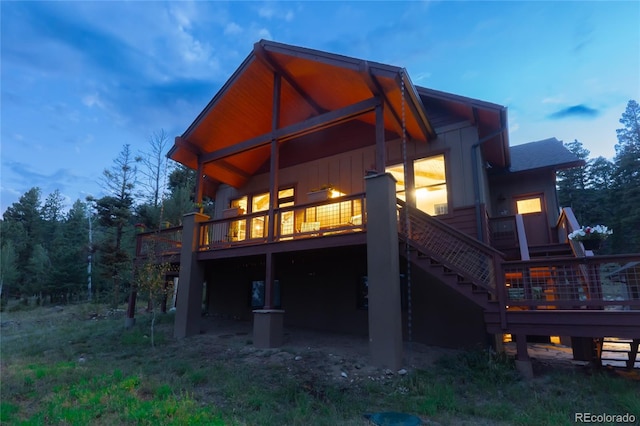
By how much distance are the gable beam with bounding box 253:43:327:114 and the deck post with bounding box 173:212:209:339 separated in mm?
4575

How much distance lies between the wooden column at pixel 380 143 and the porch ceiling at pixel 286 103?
0.77ft

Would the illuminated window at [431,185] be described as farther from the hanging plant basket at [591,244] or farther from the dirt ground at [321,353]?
the dirt ground at [321,353]

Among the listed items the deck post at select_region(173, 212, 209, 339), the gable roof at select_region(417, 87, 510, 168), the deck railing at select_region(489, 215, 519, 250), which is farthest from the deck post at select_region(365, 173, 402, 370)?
the deck post at select_region(173, 212, 209, 339)

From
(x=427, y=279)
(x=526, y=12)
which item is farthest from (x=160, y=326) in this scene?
(x=526, y=12)

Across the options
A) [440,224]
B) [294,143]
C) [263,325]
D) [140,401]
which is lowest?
[140,401]

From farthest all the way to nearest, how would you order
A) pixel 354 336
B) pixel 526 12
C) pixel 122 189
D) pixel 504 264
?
pixel 122 189, pixel 526 12, pixel 354 336, pixel 504 264

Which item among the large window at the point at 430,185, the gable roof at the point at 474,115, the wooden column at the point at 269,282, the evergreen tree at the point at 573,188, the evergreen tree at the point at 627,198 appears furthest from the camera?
the evergreen tree at the point at 573,188

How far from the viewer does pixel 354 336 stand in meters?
9.15

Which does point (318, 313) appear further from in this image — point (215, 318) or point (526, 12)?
point (526, 12)

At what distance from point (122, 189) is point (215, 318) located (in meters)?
16.4

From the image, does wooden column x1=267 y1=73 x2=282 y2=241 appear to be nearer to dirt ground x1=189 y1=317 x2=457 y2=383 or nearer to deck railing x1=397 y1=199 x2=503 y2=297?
dirt ground x1=189 y1=317 x2=457 y2=383

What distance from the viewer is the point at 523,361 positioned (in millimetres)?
5930

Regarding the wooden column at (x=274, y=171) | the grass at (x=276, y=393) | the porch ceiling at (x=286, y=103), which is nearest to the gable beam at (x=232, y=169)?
the porch ceiling at (x=286, y=103)

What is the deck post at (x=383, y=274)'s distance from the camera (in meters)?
6.40
